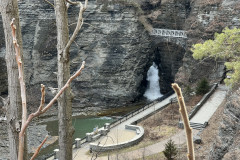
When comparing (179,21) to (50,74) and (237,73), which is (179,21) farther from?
(237,73)

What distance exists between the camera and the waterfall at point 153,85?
1522 inches

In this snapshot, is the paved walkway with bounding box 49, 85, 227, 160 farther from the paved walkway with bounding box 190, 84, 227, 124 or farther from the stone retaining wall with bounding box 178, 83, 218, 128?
the stone retaining wall with bounding box 178, 83, 218, 128

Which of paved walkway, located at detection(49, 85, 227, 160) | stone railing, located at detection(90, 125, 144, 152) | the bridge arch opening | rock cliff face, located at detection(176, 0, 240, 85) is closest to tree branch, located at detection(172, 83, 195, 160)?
paved walkway, located at detection(49, 85, 227, 160)

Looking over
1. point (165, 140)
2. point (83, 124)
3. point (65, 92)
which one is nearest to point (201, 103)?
point (165, 140)

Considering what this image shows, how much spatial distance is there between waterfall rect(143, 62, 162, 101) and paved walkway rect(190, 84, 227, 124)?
1048 cm

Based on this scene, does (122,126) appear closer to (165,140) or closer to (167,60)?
(165,140)

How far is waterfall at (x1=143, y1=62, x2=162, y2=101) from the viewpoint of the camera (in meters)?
38.7

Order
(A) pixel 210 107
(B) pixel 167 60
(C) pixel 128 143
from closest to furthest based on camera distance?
(C) pixel 128 143
(A) pixel 210 107
(B) pixel 167 60

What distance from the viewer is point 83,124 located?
2961 cm

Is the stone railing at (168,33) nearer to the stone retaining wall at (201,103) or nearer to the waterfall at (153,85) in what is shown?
the waterfall at (153,85)

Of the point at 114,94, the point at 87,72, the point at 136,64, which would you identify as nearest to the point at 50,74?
the point at 87,72

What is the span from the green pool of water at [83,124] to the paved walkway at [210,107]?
30.3 feet

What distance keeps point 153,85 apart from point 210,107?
15.8 metres

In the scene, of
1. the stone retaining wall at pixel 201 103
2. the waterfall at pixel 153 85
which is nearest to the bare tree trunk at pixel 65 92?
the stone retaining wall at pixel 201 103
